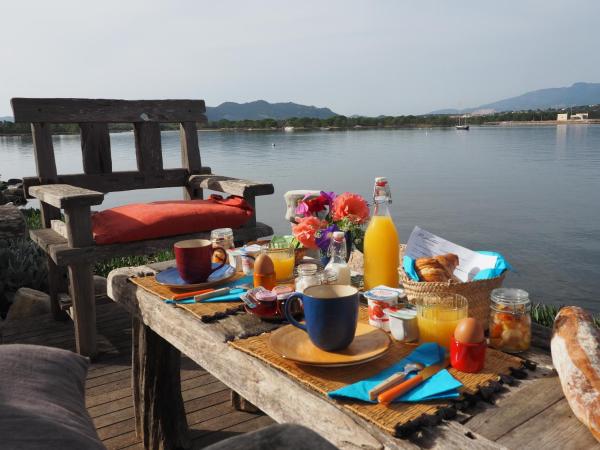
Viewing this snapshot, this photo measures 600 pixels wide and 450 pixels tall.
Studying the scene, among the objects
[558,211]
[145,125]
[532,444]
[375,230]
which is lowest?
[558,211]

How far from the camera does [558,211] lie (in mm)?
15688

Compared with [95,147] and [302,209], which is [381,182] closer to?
[302,209]

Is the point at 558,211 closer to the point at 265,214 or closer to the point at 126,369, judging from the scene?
the point at 265,214

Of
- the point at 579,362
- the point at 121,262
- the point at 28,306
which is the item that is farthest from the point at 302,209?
the point at 121,262

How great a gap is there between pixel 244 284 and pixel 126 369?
1.73 m

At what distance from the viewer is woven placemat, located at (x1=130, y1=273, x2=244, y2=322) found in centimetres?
176

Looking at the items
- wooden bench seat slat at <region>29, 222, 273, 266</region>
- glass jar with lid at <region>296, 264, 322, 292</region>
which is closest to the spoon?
glass jar with lid at <region>296, 264, 322, 292</region>

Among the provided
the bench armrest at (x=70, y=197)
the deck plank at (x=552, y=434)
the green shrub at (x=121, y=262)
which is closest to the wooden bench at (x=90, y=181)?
the bench armrest at (x=70, y=197)

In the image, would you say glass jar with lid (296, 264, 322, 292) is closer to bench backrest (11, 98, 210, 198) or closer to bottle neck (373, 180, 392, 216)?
bottle neck (373, 180, 392, 216)

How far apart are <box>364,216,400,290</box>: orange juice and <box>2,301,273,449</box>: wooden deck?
1277 millimetres

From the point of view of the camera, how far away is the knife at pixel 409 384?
1195mm

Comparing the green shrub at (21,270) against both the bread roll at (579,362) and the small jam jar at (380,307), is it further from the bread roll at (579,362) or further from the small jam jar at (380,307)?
the bread roll at (579,362)

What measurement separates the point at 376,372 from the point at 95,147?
3.65 metres

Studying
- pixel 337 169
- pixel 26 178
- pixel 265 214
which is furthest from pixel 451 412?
pixel 337 169
